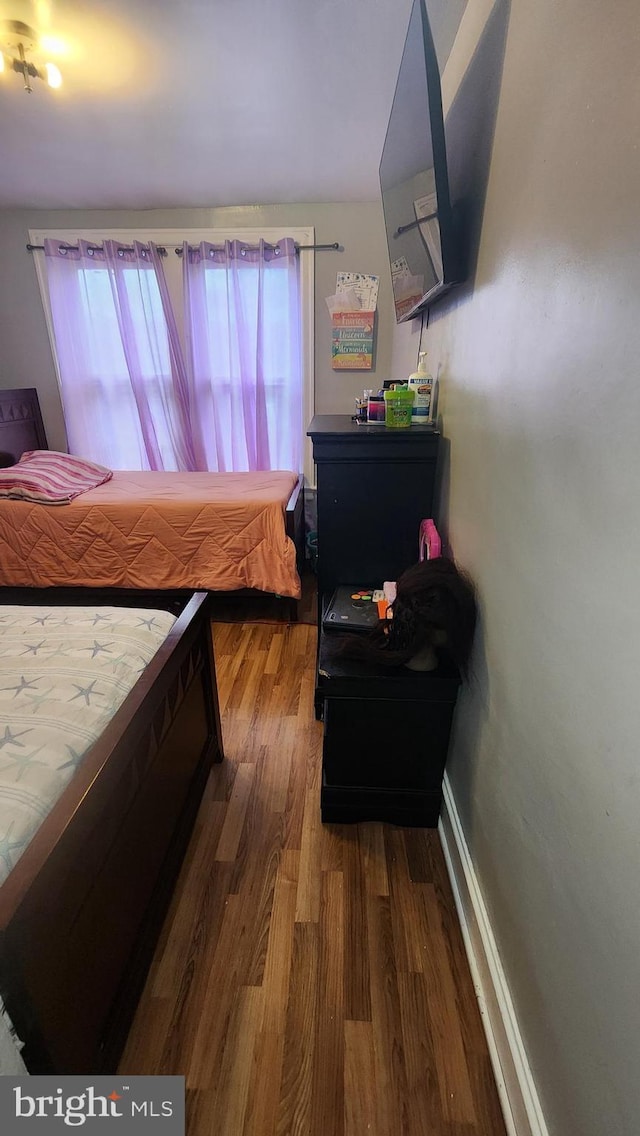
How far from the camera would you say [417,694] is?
1313mm

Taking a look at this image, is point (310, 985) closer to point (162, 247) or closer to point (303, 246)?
point (303, 246)

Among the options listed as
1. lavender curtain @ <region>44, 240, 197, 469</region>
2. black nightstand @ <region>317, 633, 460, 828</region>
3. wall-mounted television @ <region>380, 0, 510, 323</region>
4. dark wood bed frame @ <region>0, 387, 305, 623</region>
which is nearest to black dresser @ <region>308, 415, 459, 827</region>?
black nightstand @ <region>317, 633, 460, 828</region>

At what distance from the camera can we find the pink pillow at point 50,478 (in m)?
2.61

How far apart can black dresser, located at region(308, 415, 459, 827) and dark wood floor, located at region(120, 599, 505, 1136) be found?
0.16m

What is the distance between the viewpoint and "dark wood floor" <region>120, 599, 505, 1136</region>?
36.7 inches

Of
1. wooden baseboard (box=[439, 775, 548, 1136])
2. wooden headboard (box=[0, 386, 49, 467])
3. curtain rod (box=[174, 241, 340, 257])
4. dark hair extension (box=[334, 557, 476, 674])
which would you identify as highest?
curtain rod (box=[174, 241, 340, 257])

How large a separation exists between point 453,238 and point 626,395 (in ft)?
2.98

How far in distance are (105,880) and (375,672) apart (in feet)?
2.47

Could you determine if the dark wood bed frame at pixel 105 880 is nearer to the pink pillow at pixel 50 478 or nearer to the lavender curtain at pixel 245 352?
the pink pillow at pixel 50 478

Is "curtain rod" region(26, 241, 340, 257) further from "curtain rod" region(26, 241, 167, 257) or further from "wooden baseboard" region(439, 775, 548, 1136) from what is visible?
"wooden baseboard" region(439, 775, 548, 1136)

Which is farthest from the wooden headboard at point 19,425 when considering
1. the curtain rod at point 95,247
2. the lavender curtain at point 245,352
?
the lavender curtain at point 245,352

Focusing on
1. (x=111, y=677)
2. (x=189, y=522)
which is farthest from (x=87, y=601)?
(x=111, y=677)

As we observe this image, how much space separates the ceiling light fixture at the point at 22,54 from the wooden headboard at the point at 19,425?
6.47ft

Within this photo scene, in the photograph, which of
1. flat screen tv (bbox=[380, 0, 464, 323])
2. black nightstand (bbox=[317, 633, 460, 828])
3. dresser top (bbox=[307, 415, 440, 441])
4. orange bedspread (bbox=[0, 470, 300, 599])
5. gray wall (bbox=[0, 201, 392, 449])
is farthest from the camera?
gray wall (bbox=[0, 201, 392, 449])
